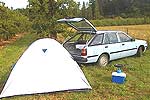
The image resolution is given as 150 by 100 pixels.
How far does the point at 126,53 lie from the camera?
1004cm

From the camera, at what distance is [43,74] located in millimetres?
6160

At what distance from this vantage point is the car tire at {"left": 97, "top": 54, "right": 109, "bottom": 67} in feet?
29.1

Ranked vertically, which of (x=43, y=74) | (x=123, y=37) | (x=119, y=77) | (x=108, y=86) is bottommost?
(x=108, y=86)

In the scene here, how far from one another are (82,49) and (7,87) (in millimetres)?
3257

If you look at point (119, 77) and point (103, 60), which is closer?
point (119, 77)

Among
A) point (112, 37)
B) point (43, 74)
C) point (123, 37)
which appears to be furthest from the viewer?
point (123, 37)

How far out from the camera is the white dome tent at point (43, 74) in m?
6.00

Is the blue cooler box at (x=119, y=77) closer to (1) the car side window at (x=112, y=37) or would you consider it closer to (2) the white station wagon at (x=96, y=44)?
(2) the white station wagon at (x=96, y=44)

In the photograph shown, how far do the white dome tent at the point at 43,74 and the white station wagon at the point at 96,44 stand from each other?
192cm

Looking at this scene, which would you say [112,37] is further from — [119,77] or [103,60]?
[119,77]

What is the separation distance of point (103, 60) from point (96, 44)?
746 millimetres

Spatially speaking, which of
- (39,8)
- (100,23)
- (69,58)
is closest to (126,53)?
(69,58)

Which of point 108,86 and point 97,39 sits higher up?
point 97,39

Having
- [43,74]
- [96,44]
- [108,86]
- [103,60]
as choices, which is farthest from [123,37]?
[43,74]
